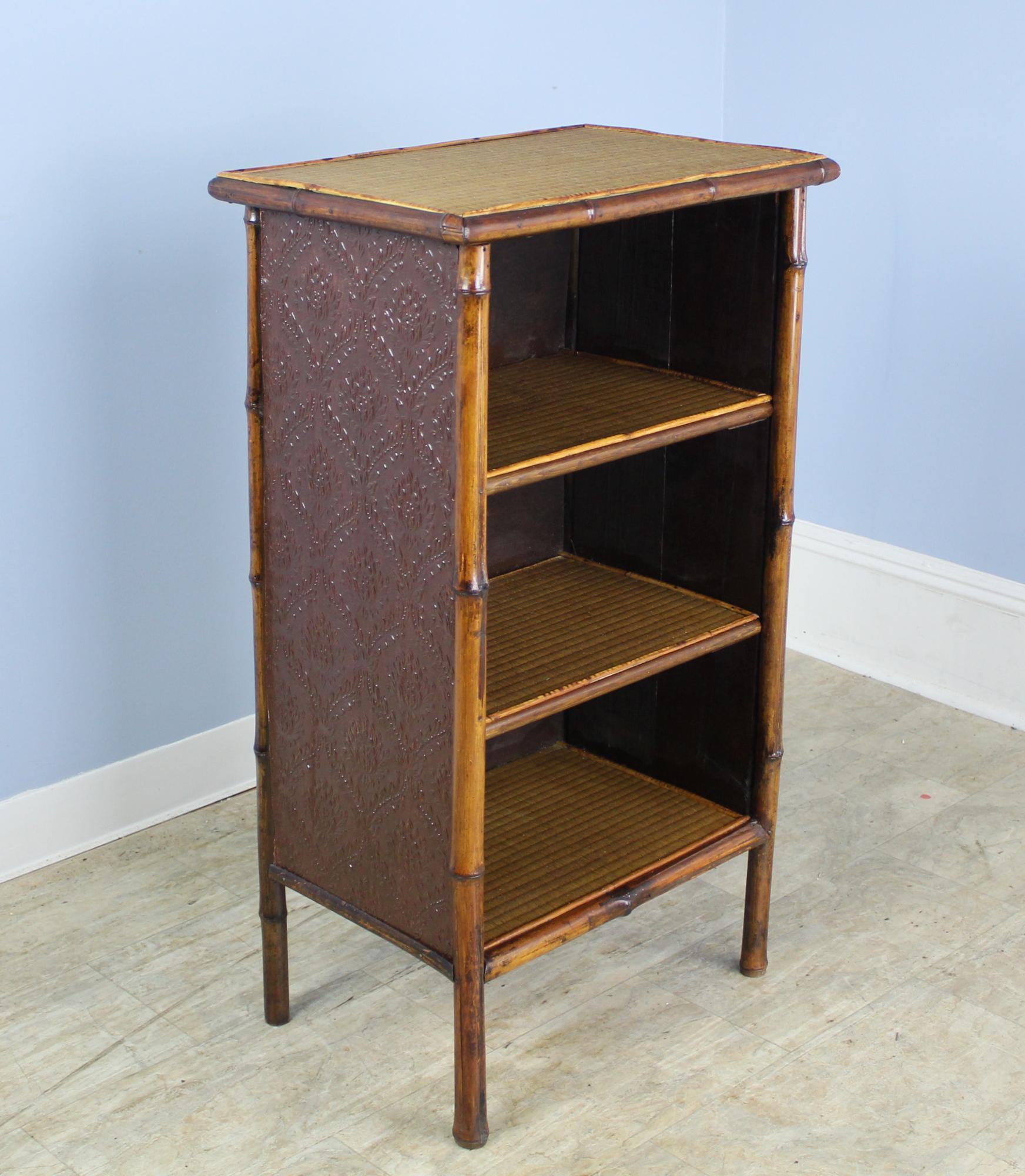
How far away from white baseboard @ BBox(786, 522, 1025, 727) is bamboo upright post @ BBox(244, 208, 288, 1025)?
1.61m

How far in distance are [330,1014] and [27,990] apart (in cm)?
46

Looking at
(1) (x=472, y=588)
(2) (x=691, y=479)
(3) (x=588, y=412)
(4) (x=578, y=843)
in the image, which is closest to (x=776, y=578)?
(2) (x=691, y=479)

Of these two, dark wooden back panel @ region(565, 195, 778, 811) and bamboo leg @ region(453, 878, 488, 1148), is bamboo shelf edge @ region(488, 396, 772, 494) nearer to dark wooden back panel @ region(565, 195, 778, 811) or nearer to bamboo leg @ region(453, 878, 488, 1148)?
dark wooden back panel @ region(565, 195, 778, 811)

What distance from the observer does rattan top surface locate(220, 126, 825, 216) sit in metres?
1.76

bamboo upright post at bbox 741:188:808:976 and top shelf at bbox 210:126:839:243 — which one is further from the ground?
top shelf at bbox 210:126:839:243

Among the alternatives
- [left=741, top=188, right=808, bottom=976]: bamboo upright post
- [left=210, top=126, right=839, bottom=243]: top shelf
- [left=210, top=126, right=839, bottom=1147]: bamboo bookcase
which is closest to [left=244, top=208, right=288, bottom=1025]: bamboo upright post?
[left=210, top=126, right=839, bottom=1147]: bamboo bookcase

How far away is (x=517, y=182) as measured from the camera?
1859 mm

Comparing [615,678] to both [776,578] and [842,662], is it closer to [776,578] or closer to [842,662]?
[776,578]

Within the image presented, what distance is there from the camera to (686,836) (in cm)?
227

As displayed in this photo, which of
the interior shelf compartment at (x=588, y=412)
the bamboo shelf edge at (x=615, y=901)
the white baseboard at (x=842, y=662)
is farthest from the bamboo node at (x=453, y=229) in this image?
the white baseboard at (x=842, y=662)

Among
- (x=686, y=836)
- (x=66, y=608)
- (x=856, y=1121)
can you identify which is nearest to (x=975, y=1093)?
(x=856, y=1121)

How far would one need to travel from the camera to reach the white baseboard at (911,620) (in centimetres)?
316

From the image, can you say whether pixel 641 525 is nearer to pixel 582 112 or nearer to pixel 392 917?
pixel 392 917

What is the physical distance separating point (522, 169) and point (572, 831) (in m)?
0.94
